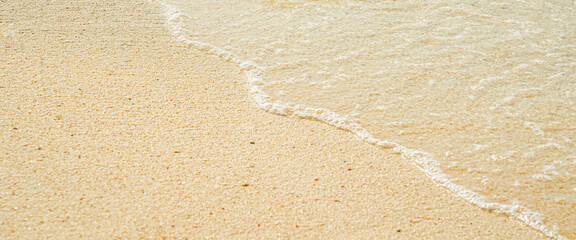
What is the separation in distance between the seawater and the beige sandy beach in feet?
0.65

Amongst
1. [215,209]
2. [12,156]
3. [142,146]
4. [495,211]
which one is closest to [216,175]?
[215,209]

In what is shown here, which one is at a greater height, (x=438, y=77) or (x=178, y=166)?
(x=178, y=166)

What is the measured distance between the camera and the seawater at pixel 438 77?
9.84ft

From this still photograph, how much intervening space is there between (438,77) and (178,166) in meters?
2.21

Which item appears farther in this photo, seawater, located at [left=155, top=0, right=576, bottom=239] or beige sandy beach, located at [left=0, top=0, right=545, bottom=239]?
seawater, located at [left=155, top=0, right=576, bottom=239]

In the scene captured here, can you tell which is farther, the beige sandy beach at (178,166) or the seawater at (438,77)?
the seawater at (438,77)

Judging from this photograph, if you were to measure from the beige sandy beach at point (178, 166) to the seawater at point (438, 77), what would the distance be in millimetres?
198

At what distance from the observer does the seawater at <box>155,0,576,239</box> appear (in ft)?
9.84

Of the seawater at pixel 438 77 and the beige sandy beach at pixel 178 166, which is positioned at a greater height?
the beige sandy beach at pixel 178 166

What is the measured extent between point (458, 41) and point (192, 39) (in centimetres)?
239

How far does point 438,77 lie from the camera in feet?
13.0

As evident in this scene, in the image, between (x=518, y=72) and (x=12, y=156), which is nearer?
(x=12, y=156)

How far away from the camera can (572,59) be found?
4.40m

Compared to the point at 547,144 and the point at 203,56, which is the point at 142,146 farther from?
the point at 547,144
